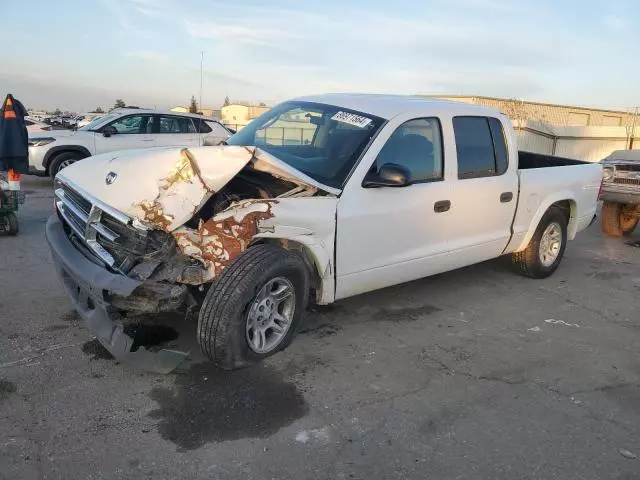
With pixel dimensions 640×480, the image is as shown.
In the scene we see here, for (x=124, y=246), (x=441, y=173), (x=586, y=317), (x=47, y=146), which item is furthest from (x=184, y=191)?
(x=47, y=146)

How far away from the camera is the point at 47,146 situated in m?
11.2

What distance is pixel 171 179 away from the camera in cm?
357

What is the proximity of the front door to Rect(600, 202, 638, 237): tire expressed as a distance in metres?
5.64

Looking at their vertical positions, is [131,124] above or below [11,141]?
above

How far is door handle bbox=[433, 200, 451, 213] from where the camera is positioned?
15.3 ft

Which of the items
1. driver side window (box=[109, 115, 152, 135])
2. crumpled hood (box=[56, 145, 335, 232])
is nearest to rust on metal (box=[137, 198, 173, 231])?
crumpled hood (box=[56, 145, 335, 232])

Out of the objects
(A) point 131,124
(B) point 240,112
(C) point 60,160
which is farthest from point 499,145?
(B) point 240,112

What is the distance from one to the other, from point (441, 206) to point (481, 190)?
62 cm

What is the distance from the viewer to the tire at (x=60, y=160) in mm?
11320

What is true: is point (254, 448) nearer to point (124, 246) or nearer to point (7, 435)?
point (7, 435)

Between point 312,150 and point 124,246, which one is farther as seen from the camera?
point 312,150

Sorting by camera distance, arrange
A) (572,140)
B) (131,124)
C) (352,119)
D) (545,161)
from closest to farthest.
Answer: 1. (352,119)
2. (545,161)
3. (131,124)
4. (572,140)

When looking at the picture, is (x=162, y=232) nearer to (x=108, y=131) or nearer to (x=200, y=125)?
(x=108, y=131)

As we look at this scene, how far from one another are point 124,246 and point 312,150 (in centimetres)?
164
